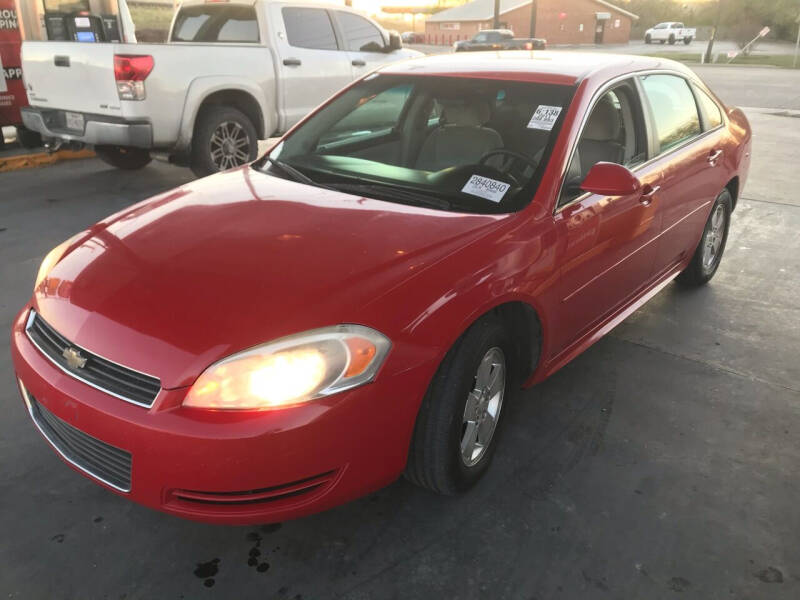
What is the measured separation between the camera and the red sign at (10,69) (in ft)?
27.3

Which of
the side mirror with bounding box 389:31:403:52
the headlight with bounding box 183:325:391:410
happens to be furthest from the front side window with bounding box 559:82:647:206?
the side mirror with bounding box 389:31:403:52

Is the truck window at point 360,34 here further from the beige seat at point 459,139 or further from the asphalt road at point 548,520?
the asphalt road at point 548,520

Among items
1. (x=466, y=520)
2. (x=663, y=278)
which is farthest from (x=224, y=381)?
(x=663, y=278)

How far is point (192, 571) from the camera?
7.52 ft

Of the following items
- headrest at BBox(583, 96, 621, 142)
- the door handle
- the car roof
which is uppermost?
the car roof

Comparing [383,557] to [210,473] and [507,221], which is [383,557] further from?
[507,221]

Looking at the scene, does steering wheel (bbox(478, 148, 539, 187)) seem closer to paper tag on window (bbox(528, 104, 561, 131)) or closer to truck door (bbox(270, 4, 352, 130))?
paper tag on window (bbox(528, 104, 561, 131))

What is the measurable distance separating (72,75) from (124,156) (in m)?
1.45

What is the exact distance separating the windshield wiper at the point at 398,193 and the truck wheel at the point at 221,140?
439 cm

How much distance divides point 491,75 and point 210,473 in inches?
89.9

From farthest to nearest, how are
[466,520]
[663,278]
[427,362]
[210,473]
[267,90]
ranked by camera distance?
[267,90]
[663,278]
[466,520]
[427,362]
[210,473]

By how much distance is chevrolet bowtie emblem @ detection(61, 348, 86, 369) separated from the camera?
7.11 ft

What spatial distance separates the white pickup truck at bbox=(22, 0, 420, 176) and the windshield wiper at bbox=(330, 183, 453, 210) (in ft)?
13.6

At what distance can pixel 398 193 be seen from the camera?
9.68 ft
